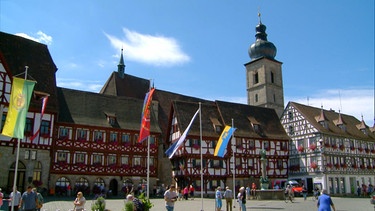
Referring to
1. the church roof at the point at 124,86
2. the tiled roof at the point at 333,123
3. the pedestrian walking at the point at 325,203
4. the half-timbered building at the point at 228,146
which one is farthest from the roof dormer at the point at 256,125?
the pedestrian walking at the point at 325,203

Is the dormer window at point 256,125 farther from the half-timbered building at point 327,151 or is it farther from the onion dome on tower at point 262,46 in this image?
the onion dome on tower at point 262,46

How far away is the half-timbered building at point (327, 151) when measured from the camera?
160 feet

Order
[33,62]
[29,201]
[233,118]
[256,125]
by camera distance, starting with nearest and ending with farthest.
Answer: [29,201]
[33,62]
[233,118]
[256,125]

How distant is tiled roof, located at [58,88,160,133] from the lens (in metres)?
40.6

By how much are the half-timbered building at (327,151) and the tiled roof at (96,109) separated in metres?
19.9

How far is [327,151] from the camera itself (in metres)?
49.3

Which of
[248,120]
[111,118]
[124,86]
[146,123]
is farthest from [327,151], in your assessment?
[146,123]

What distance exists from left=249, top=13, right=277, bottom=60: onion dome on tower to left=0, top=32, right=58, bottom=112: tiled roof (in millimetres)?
44922

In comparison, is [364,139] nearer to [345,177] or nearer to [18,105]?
[345,177]

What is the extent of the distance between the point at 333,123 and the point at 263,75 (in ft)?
75.9

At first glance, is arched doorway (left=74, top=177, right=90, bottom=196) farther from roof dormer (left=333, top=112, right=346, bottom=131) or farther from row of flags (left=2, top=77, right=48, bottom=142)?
roof dormer (left=333, top=112, right=346, bottom=131)

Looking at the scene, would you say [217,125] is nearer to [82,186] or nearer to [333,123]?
[82,186]

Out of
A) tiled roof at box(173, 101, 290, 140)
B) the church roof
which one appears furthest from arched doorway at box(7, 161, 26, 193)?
the church roof

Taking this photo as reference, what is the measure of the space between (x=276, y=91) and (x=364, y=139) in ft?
75.1
